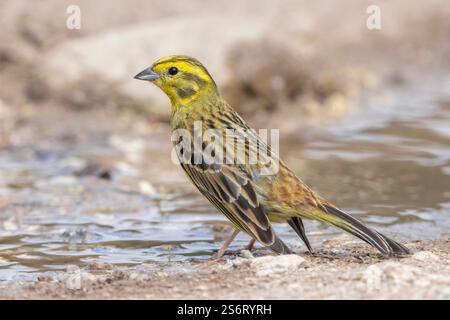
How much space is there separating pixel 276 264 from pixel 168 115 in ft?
20.2

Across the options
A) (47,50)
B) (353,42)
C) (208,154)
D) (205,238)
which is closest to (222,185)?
(208,154)

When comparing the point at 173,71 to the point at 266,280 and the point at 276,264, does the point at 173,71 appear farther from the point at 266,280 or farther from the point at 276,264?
the point at 266,280

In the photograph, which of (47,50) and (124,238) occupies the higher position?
(47,50)

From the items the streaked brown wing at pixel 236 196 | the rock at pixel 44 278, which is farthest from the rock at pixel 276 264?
the rock at pixel 44 278

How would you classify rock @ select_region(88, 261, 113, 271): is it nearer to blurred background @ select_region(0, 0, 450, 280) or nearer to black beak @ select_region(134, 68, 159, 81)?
blurred background @ select_region(0, 0, 450, 280)

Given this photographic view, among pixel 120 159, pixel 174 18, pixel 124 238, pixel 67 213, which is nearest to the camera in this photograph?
pixel 124 238

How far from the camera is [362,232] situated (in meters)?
6.05

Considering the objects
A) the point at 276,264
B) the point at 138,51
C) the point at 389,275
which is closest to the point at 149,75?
the point at 276,264

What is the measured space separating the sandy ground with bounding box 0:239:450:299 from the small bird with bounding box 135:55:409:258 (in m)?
0.20

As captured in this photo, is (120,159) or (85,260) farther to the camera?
(120,159)

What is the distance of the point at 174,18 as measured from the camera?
13.6m

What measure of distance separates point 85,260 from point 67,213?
1.50 meters

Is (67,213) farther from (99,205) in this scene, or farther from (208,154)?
(208,154)

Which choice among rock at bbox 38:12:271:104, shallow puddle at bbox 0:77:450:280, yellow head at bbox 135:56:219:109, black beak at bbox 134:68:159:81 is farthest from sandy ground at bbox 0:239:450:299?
rock at bbox 38:12:271:104
